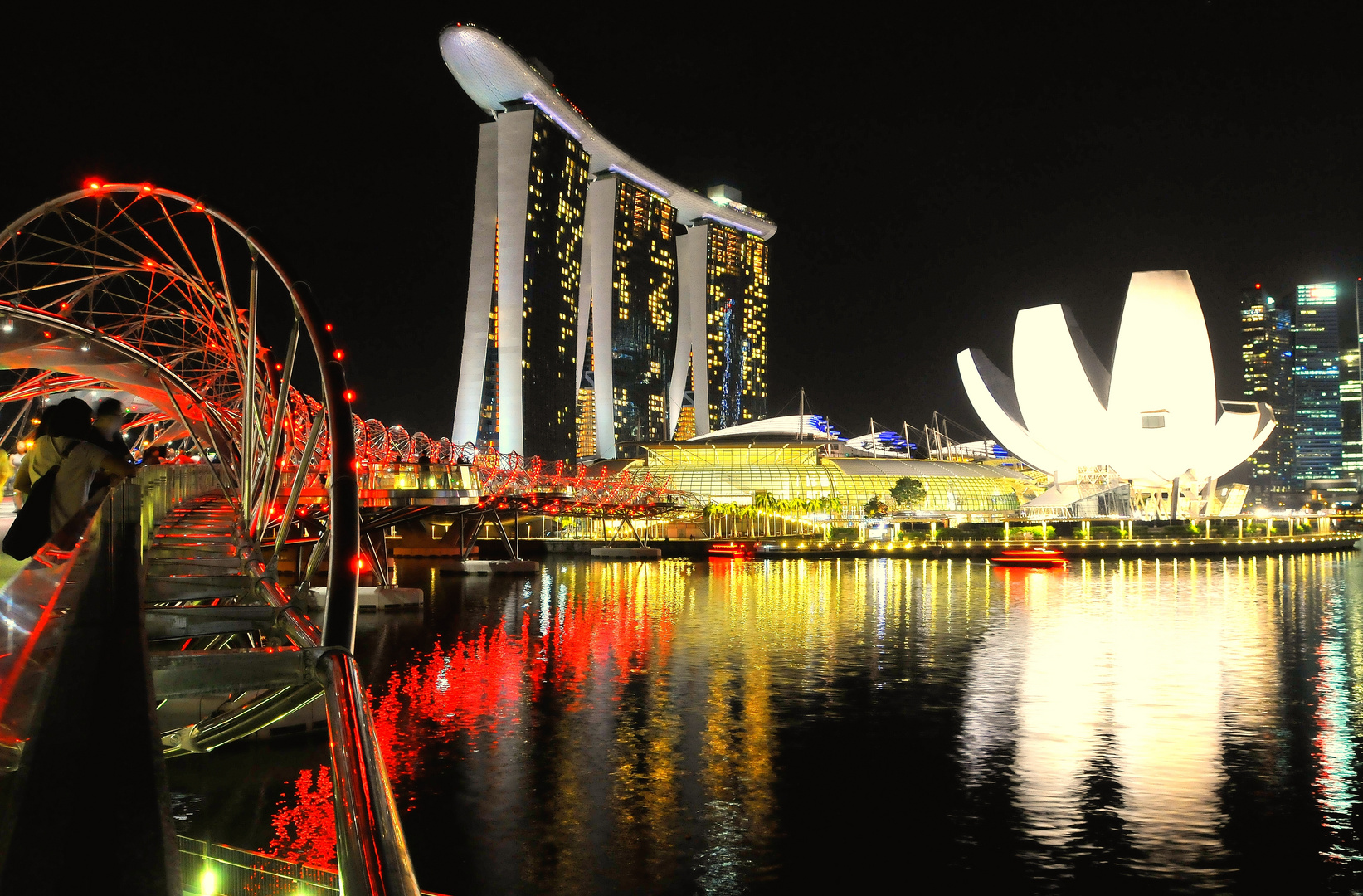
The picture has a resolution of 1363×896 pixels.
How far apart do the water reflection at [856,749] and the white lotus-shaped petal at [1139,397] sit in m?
37.7

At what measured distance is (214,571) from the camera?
8766mm

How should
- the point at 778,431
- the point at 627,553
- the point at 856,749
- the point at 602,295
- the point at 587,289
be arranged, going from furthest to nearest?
the point at 587,289
the point at 602,295
the point at 778,431
the point at 627,553
the point at 856,749

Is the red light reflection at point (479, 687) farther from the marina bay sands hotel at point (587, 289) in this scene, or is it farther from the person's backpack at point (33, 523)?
the marina bay sands hotel at point (587, 289)

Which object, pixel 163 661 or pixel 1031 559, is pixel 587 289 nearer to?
pixel 1031 559

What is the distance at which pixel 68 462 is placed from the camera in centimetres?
598

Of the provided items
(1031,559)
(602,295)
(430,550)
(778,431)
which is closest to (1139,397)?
(1031,559)

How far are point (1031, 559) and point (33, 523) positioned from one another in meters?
49.5

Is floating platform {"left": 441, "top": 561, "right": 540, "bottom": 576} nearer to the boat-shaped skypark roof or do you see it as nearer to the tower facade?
the tower facade

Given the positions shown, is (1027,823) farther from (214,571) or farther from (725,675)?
(725,675)

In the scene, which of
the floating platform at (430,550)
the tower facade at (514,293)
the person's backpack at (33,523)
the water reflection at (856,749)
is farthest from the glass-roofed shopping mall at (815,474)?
the person's backpack at (33,523)

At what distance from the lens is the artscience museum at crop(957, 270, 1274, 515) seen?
205 ft

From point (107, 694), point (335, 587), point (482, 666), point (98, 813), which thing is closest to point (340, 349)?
point (335, 587)

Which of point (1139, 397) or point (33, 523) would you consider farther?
point (1139, 397)

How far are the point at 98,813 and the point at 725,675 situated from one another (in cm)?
1655
